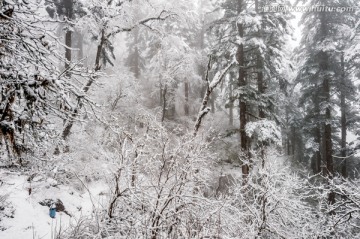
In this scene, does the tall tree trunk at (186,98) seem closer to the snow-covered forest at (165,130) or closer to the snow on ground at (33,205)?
the snow-covered forest at (165,130)

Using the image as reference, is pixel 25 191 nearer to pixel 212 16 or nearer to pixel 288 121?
pixel 212 16

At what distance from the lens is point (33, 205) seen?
367 inches

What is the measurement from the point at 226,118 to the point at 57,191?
20.1m

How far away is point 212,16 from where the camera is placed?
2892 cm

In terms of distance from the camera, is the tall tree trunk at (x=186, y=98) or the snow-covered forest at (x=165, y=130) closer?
the snow-covered forest at (x=165, y=130)

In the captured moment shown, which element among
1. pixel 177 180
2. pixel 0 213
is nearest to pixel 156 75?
pixel 0 213

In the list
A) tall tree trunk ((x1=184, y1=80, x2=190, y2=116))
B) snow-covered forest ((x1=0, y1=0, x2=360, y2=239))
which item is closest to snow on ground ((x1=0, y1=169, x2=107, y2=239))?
snow-covered forest ((x1=0, y1=0, x2=360, y2=239))


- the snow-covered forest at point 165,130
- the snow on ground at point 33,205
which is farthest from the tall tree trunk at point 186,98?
the snow on ground at point 33,205

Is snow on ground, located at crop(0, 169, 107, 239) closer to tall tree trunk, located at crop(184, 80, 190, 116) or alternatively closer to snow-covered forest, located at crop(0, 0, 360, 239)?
snow-covered forest, located at crop(0, 0, 360, 239)

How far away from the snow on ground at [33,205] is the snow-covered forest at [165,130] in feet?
0.17

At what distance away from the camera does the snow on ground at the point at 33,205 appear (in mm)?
8062

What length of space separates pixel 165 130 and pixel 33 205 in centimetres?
514

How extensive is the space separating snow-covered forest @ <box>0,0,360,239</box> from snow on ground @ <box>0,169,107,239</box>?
0.17 feet

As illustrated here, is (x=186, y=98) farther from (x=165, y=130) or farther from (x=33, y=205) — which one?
(x=33, y=205)
